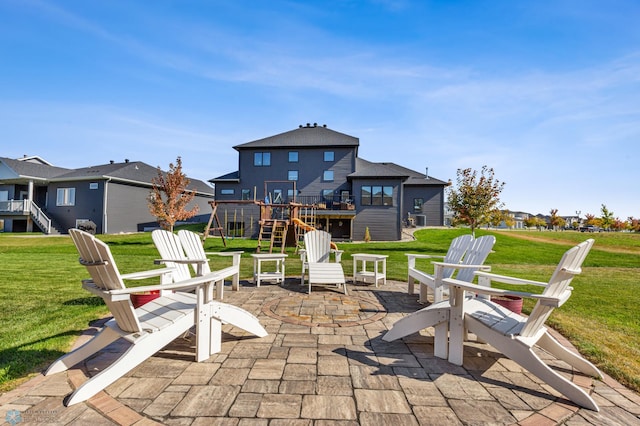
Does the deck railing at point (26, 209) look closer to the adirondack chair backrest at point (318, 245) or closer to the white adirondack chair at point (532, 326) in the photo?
the adirondack chair backrest at point (318, 245)

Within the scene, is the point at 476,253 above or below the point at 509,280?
above

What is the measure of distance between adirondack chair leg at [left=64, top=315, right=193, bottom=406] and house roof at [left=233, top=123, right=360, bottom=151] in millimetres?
22787

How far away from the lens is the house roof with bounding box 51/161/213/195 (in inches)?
930

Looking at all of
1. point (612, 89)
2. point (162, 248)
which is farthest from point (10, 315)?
point (612, 89)

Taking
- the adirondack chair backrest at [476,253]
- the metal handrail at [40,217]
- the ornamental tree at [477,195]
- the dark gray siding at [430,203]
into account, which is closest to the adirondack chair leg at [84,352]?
the adirondack chair backrest at [476,253]

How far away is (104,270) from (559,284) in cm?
368

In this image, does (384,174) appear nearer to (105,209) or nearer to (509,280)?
(509,280)

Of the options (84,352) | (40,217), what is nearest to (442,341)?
(84,352)

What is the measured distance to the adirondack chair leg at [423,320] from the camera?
3.12 metres

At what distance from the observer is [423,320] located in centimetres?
A: 319

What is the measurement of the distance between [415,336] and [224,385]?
2.37 m

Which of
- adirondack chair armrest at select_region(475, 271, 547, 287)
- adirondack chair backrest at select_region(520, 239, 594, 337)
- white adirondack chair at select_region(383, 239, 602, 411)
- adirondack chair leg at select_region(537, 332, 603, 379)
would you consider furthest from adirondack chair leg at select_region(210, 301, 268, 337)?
adirondack chair leg at select_region(537, 332, 603, 379)

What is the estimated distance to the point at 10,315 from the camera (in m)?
4.27

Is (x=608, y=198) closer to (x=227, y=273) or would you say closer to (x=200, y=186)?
(x=200, y=186)
